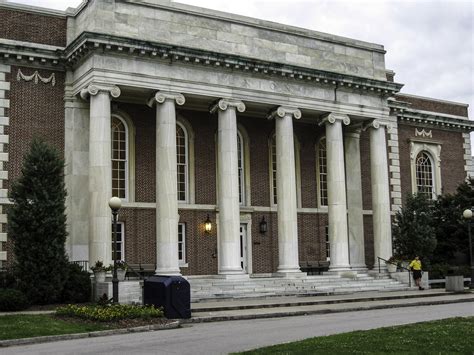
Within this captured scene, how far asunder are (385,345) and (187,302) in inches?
367

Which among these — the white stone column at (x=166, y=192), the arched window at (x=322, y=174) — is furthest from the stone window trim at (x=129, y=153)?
the arched window at (x=322, y=174)

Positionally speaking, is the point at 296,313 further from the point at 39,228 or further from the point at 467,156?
the point at 467,156

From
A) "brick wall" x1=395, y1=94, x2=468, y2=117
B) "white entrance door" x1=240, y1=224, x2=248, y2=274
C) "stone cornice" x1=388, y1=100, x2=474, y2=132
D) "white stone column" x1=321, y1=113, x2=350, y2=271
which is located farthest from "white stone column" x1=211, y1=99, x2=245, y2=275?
"brick wall" x1=395, y1=94, x2=468, y2=117

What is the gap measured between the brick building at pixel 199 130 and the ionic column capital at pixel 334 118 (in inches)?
2.8

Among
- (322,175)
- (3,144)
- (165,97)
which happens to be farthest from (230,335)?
(322,175)

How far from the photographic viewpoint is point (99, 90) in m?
28.8

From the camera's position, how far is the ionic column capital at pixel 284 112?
3353 cm

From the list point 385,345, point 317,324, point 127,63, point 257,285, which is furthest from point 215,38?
point 385,345

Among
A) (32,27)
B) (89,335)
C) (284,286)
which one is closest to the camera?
(89,335)

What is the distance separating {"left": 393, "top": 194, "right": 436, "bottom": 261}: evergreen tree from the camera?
119ft

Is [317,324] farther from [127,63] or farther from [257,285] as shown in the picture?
[127,63]

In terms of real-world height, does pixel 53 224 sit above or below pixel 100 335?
above

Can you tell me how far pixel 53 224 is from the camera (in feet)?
84.0

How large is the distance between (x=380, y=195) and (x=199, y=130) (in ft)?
33.7
